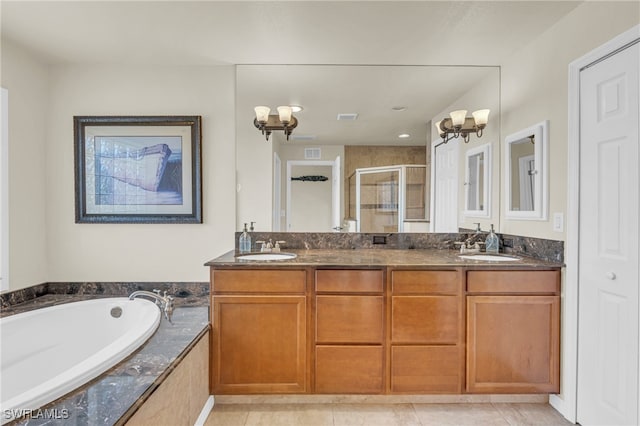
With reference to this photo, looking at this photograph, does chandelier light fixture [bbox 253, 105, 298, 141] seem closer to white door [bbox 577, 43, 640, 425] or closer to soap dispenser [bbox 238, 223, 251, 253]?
soap dispenser [bbox 238, 223, 251, 253]

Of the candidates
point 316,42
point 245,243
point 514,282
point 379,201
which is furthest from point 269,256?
point 514,282

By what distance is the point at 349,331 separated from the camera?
2121mm

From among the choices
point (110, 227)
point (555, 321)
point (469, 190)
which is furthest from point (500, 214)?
point (110, 227)

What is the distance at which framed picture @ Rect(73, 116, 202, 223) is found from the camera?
2.69 metres

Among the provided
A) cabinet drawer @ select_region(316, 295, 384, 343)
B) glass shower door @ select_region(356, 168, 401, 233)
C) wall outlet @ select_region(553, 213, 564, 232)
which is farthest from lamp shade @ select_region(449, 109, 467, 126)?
cabinet drawer @ select_region(316, 295, 384, 343)

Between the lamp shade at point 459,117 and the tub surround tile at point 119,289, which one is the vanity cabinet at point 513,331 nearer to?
the lamp shade at point 459,117

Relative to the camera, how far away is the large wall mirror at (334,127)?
8.87 feet

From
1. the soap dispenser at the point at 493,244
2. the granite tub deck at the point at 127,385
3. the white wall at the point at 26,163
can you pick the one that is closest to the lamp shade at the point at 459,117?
the soap dispenser at the point at 493,244

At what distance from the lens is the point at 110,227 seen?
274 centimetres

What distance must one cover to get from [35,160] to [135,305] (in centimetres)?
136

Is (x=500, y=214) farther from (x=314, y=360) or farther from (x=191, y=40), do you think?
(x=191, y=40)

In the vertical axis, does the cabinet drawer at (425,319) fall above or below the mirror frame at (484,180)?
below

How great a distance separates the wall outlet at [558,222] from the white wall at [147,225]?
2.21 m

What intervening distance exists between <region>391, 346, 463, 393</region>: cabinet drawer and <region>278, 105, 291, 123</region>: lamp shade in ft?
6.12
